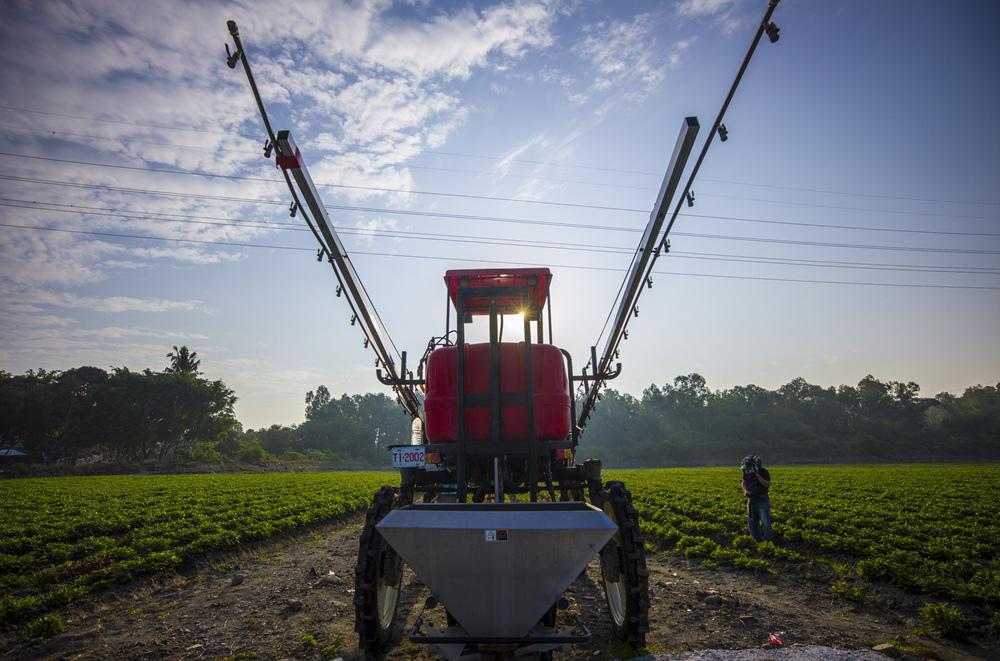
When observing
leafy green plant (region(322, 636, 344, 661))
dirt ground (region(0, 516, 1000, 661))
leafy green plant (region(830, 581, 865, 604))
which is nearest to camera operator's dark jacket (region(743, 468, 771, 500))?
dirt ground (region(0, 516, 1000, 661))

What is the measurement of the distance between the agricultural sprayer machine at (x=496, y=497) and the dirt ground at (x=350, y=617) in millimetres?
887

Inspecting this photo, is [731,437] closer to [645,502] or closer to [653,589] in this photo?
[645,502]

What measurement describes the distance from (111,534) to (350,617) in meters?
11.6

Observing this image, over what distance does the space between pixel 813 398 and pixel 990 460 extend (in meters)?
31.6

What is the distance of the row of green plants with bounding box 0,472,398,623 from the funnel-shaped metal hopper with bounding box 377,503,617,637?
720 centimetres

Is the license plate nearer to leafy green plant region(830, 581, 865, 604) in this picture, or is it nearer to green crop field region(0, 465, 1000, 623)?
green crop field region(0, 465, 1000, 623)

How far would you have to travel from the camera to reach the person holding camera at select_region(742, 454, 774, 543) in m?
10.3

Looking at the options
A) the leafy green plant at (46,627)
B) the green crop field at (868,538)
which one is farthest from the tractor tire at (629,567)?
the leafy green plant at (46,627)

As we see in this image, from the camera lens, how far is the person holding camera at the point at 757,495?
10320mm

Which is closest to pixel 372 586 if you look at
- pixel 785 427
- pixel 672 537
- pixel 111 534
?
pixel 672 537

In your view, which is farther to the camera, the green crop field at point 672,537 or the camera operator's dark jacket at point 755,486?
the camera operator's dark jacket at point 755,486

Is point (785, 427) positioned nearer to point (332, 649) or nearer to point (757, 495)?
point (757, 495)

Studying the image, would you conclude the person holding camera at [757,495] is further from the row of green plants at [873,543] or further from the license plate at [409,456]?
the license plate at [409,456]

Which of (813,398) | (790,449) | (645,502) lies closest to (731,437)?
(790,449)
